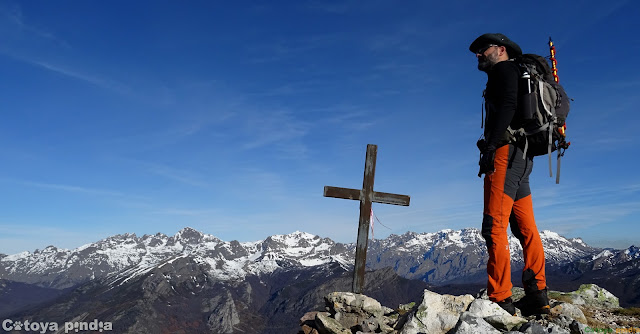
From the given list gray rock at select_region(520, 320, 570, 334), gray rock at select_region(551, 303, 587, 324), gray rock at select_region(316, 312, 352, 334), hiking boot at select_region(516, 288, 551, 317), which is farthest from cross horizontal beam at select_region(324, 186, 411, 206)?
gray rock at select_region(520, 320, 570, 334)

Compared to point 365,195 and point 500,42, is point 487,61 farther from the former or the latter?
point 365,195

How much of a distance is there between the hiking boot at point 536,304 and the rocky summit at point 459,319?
0.13 metres

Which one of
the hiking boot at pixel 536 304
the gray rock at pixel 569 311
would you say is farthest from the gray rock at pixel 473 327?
the gray rock at pixel 569 311

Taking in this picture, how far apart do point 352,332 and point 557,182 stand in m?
5.82

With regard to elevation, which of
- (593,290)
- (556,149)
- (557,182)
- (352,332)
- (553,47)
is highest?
(553,47)

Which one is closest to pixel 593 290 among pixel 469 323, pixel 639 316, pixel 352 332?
pixel 639 316

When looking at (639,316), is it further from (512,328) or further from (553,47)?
(553,47)

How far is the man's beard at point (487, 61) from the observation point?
7.74 m

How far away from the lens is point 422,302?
8.68 meters

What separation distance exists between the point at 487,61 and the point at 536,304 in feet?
15.0

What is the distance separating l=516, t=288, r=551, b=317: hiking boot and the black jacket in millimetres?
2908

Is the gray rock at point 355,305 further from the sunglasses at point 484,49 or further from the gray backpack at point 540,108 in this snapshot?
the sunglasses at point 484,49

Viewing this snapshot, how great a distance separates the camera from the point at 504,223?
744 cm

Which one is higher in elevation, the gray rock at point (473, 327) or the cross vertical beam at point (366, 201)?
the cross vertical beam at point (366, 201)
